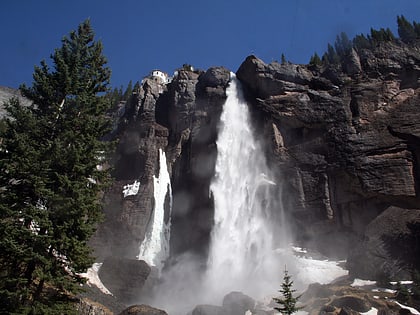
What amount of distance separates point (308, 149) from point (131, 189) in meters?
21.9

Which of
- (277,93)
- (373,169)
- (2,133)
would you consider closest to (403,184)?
(373,169)

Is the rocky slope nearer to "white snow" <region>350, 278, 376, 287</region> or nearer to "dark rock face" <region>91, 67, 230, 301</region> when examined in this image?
"dark rock face" <region>91, 67, 230, 301</region>

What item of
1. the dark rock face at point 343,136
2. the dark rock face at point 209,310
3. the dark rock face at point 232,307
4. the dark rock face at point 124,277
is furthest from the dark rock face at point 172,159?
the dark rock face at point 209,310

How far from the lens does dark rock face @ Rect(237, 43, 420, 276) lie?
37.0m

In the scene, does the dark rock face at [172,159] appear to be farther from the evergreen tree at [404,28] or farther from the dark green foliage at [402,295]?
the evergreen tree at [404,28]

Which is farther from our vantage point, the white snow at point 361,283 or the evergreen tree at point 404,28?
the evergreen tree at point 404,28

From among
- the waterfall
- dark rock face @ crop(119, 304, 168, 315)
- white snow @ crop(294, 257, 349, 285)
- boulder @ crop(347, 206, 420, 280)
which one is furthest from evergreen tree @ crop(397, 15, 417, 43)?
dark rock face @ crop(119, 304, 168, 315)

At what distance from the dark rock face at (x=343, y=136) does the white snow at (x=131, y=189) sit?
1692 cm

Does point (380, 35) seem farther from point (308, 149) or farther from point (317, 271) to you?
point (317, 271)

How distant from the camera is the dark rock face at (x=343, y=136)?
3700 centimetres

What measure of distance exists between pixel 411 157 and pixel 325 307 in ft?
69.7

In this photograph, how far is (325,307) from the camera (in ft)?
75.4

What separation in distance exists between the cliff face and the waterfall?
1332mm

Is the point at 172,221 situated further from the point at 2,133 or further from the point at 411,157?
the point at 2,133
